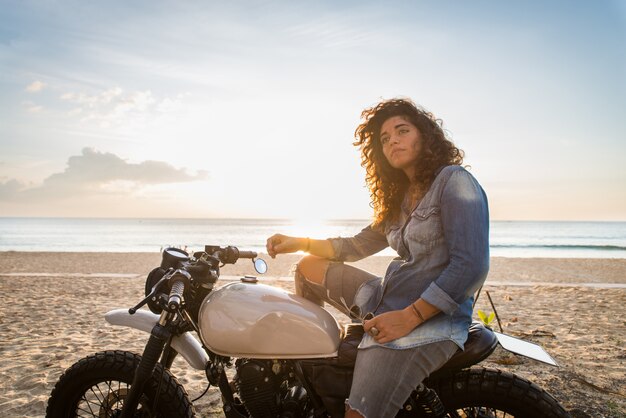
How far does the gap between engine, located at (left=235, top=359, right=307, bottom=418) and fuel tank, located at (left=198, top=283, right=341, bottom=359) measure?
0.30ft

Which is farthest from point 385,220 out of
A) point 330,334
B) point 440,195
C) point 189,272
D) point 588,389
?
point 588,389

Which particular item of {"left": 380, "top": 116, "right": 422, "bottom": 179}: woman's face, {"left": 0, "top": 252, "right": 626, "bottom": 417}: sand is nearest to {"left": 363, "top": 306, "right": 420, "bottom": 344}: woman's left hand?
{"left": 380, "top": 116, "right": 422, "bottom": 179}: woman's face

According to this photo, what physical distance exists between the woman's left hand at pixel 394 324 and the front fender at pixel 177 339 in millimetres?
983

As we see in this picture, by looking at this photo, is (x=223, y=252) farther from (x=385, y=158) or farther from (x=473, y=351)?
(x=473, y=351)

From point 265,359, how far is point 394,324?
68 cm

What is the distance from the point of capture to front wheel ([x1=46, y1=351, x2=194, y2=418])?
232 cm

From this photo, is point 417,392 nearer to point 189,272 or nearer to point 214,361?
point 214,361

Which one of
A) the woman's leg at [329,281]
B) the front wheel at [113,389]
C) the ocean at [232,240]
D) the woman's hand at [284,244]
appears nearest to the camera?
the front wheel at [113,389]

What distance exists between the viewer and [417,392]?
210 centimetres

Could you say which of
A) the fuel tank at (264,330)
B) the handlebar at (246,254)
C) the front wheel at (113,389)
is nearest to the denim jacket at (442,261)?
the fuel tank at (264,330)

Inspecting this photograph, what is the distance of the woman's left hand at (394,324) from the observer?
195 centimetres

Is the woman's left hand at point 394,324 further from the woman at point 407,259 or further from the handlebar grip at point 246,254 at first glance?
the handlebar grip at point 246,254

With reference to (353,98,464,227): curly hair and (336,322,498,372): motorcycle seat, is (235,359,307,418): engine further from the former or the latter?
(353,98,464,227): curly hair

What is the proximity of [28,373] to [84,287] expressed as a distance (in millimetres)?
6252
